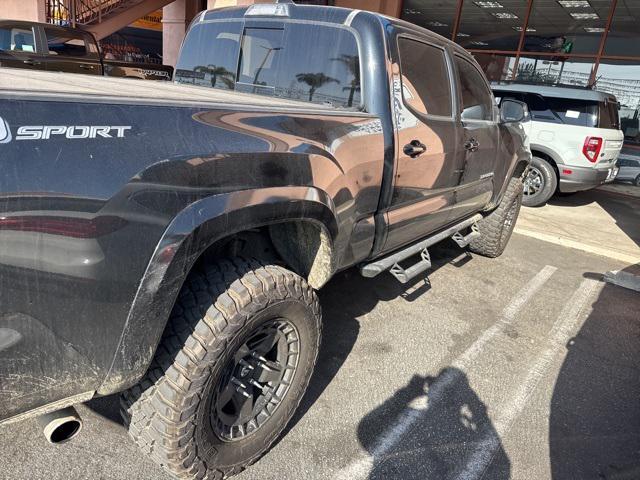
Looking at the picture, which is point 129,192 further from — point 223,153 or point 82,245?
point 223,153

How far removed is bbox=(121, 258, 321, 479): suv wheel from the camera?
1822mm

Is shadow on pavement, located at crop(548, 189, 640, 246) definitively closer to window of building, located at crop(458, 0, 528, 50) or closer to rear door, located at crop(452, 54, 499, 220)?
rear door, located at crop(452, 54, 499, 220)

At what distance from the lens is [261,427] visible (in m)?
2.22

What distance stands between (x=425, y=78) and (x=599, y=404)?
7.67 feet

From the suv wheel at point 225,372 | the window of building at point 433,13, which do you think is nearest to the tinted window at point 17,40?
the suv wheel at point 225,372

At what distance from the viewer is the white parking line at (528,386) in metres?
2.43

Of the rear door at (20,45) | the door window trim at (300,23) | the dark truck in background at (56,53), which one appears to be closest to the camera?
the door window trim at (300,23)

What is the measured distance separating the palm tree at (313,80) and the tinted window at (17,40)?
809 centimetres

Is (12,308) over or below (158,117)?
below

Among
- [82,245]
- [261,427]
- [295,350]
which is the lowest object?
[261,427]

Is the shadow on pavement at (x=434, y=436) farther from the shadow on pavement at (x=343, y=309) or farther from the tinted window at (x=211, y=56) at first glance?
the tinted window at (x=211, y=56)

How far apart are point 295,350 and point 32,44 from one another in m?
9.38

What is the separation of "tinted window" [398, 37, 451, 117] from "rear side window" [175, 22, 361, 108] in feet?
1.18

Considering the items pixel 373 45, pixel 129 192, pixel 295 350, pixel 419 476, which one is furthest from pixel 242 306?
pixel 373 45
